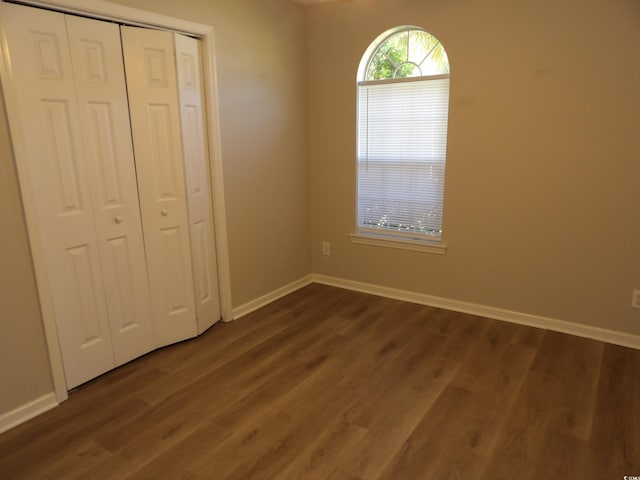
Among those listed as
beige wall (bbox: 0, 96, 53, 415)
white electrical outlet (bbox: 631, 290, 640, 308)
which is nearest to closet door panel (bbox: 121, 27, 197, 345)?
beige wall (bbox: 0, 96, 53, 415)

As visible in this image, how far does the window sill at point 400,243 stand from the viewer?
355 centimetres

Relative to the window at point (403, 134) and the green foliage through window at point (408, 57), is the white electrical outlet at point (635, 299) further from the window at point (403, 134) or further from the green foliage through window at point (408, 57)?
the green foliage through window at point (408, 57)

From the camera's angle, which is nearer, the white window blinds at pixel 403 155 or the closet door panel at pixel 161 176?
the closet door panel at pixel 161 176

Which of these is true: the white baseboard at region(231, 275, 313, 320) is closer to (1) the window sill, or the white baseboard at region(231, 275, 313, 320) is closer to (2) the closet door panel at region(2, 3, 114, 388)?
(1) the window sill

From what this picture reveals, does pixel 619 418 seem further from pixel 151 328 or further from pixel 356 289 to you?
pixel 151 328

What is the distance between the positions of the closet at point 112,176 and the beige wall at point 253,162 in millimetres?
179

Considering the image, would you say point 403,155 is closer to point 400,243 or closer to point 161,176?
point 400,243

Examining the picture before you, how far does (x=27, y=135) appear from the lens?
2119 millimetres

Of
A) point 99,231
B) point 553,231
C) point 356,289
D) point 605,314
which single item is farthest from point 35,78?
point 605,314

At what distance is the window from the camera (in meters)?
3.37

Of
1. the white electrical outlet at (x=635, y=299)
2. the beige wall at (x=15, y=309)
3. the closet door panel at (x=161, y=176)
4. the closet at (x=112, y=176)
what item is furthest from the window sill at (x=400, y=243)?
the beige wall at (x=15, y=309)

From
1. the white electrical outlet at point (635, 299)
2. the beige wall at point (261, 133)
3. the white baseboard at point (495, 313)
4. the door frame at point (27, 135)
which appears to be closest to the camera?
the door frame at point (27, 135)

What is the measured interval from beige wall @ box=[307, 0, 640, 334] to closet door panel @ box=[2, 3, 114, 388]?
2234 millimetres

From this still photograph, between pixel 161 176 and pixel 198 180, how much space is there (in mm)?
296
